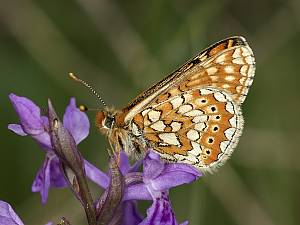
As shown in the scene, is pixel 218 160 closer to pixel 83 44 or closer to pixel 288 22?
pixel 288 22

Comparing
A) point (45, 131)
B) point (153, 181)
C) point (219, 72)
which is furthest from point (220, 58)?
point (45, 131)

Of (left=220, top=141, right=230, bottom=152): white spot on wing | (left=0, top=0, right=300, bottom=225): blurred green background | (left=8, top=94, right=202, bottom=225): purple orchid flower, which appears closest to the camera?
(left=8, top=94, right=202, bottom=225): purple orchid flower

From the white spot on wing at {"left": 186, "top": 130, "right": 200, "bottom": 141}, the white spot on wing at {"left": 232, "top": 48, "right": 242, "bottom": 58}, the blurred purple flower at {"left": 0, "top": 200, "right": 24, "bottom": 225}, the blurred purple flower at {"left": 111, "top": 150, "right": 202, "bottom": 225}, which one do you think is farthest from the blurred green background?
the blurred purple flower at {"left": 0, "top": 200, "right": 24, "bottom": 225}

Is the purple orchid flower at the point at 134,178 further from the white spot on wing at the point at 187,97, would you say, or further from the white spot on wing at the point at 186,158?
the white spot on wing at the point at 187,97

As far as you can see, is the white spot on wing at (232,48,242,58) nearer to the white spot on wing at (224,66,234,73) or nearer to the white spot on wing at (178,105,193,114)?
the white spot on wing at (224,66,234,73)

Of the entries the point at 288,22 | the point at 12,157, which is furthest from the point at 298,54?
the point at 12,157

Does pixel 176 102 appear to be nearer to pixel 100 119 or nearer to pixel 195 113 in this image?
pixel 195 113
